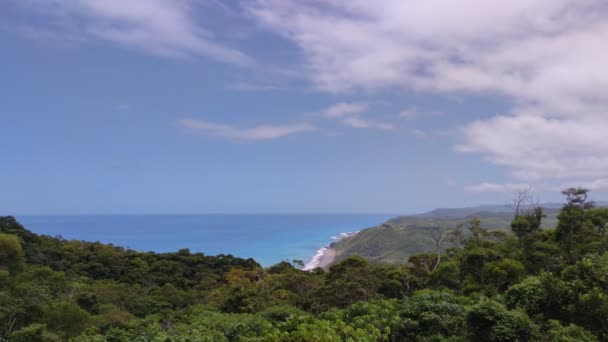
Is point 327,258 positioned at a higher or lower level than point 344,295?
lower

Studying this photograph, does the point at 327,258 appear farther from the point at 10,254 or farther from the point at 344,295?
the point at 344,295

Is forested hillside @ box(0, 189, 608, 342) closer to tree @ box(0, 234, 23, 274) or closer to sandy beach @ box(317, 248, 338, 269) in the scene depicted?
tree @ box(0, 234, 23, 274)

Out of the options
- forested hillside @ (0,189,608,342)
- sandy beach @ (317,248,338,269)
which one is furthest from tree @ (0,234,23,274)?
sandy beach @ (317,248,338,269)

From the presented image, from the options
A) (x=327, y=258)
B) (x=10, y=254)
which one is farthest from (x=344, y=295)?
(x=327, y=258)

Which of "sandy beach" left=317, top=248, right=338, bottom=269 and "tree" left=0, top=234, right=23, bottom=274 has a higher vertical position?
"tree" left=0, top=234, right=23, bottom=274

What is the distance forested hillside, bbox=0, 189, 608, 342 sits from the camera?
27.5ft

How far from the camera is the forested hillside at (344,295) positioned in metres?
8.39

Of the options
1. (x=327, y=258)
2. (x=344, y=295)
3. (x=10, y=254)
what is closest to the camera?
(x=344, y=295)

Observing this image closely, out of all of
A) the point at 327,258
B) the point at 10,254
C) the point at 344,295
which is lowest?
the point at 327,258

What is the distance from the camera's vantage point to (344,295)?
60.6 feet

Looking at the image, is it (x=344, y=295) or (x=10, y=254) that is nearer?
(x=344, y=295)

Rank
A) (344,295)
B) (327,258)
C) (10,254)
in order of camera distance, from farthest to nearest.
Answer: (327,258), (10,254), (344,295)

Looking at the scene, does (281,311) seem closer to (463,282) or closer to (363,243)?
(463,282)

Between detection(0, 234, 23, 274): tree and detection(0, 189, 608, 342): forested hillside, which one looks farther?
detection(0, 234, 23, 274): tree
